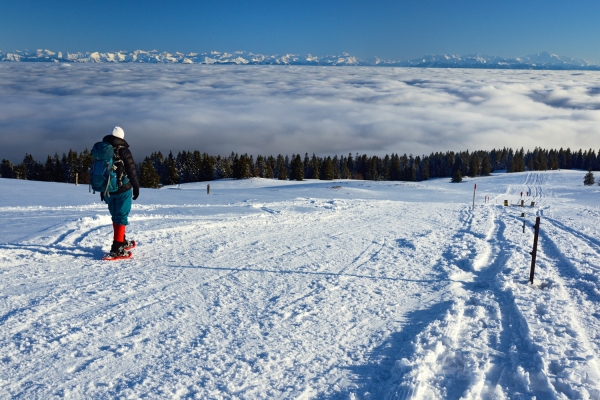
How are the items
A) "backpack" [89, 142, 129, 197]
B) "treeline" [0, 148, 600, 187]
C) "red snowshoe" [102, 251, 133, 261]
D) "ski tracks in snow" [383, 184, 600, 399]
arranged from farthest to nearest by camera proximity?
"treeline" [0, 148, 600, 187], "red snowshoe" [102, 251, 133, 261], "backpack" [89, 142, 129, 197], "ski tracks in snow" [383, 184, 600, 399]

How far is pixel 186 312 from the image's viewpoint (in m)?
4.27

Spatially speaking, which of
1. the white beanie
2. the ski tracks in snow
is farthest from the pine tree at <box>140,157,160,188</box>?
the ski tracks in snow

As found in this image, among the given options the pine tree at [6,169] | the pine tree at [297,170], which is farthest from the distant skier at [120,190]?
the pine tree at [6,169]

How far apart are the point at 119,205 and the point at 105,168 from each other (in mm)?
707

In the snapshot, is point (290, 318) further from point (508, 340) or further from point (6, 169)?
point (6, 169)

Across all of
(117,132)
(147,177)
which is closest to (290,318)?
(117,132)

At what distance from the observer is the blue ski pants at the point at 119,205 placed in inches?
246

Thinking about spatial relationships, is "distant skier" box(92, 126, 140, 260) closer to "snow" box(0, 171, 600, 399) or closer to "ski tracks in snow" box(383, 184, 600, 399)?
"snow" box(0, 171, 600, 399)

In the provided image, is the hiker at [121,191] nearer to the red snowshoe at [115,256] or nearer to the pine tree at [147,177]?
the red snowshoe at [115,256]

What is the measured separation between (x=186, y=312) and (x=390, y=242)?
518 cm

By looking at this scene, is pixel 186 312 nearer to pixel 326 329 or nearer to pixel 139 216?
pixel 326 329

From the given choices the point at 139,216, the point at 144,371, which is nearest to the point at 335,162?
the point at 139,216

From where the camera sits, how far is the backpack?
18.9 feet

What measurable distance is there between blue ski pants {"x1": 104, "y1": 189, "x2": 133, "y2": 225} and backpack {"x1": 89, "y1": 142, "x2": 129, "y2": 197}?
0.69ft
